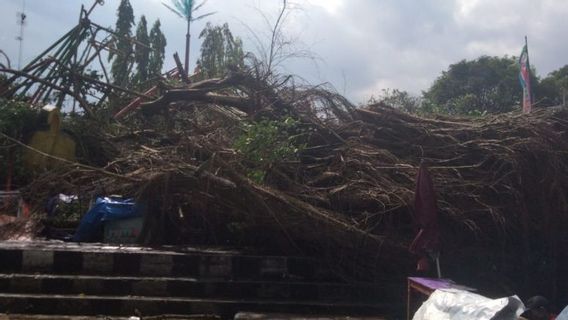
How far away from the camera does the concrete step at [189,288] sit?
734 cm

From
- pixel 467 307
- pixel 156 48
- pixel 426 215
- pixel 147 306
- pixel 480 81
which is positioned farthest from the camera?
pixel 480 81

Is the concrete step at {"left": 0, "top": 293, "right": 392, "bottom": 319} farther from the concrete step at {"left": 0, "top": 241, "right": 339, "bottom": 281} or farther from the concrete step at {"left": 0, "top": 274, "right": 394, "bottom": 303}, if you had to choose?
the concrete step at {"left": 0, "top": 241, "right": 339, "bottom": 281}

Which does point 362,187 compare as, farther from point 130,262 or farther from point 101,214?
point 101,214

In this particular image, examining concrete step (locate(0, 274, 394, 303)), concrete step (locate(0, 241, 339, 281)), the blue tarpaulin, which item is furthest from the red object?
the blue tarpaulin

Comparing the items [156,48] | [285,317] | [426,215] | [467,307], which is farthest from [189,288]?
[156,48]

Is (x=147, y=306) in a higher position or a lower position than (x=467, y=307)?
lower

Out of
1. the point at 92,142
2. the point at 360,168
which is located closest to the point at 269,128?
the point at 360,168

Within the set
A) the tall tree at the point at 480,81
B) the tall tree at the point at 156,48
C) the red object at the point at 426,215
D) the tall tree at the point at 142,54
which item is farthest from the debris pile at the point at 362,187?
the tall tree at the point at 480,81

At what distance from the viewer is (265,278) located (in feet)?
25.1

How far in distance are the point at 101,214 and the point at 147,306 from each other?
182cm

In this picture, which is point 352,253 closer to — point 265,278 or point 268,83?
point 265,278

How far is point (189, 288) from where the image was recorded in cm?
Result: 740

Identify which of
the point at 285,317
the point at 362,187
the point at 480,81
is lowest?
the point at 285,317

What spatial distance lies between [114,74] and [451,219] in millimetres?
12396
